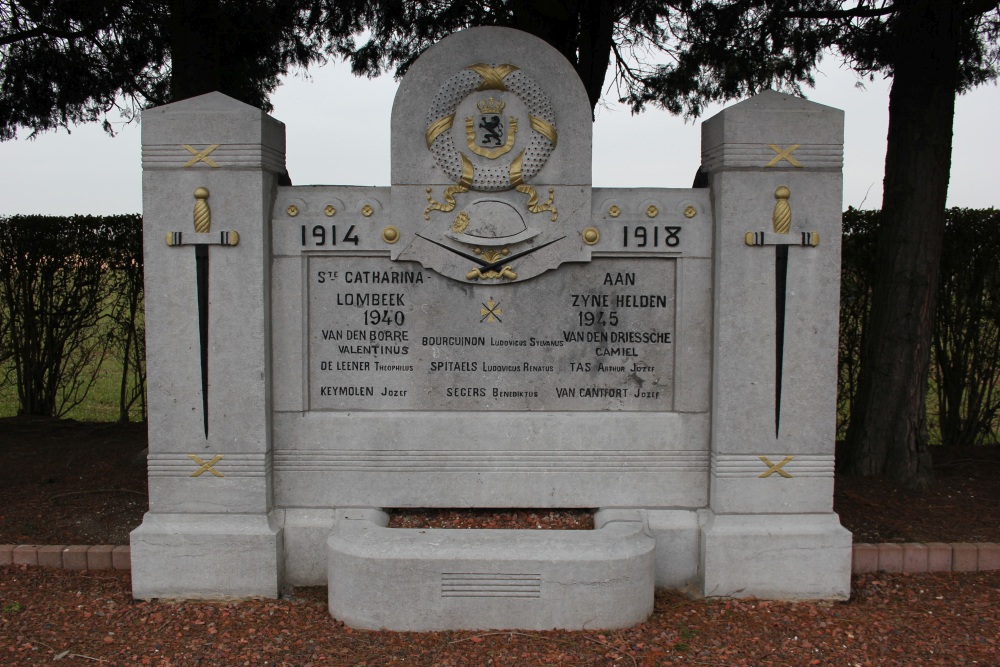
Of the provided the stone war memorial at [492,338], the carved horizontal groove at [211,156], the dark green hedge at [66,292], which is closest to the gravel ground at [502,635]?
the stone war memorial at [492,338]

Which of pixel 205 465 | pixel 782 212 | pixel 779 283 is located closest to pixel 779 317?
pixel 779 283

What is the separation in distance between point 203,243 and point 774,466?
3.28 metres

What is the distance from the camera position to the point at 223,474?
4.21m

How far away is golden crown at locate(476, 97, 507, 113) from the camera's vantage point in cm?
423

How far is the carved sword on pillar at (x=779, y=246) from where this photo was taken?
4.12m

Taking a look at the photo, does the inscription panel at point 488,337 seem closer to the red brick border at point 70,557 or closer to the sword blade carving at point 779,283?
the sword blade carving at point 779,283

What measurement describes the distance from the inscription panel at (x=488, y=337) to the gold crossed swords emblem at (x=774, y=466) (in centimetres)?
62

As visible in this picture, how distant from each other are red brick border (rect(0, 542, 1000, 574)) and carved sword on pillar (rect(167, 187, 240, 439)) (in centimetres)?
115

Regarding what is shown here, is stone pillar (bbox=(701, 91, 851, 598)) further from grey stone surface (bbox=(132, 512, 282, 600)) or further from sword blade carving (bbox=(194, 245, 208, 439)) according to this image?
sword blade carving (bbox=(194, 245, 208, 439))

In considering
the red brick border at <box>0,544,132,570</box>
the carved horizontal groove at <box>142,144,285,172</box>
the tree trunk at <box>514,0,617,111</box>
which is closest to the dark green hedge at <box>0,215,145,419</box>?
the red brick border at <box>0,544,132,570</box>

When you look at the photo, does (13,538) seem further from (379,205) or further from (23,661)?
(379,205)

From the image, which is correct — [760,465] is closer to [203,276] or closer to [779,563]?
[779,563]

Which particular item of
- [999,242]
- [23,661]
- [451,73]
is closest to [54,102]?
[451,73]

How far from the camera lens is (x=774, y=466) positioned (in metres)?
4.22
